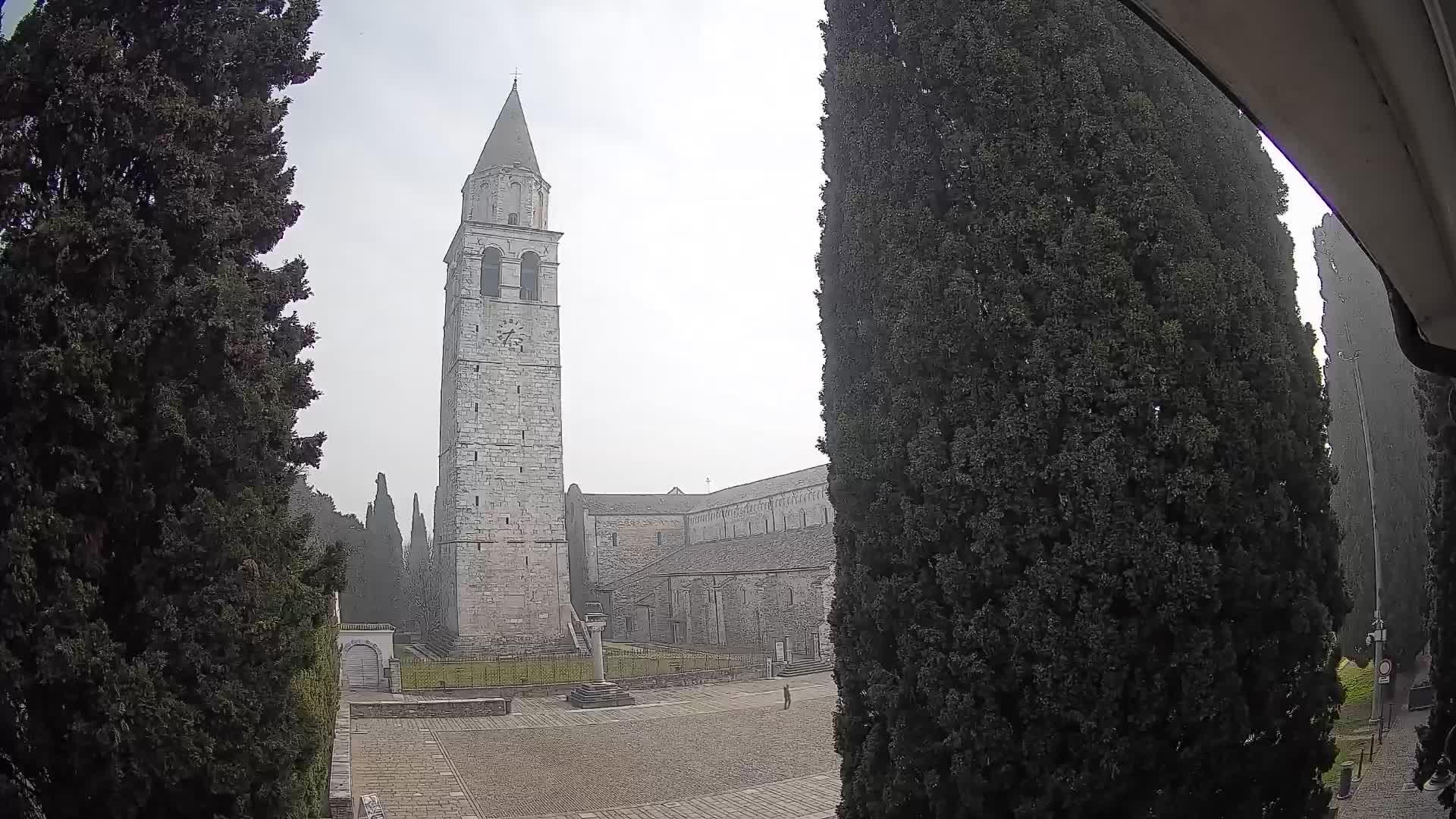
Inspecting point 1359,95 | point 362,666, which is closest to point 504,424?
point 362,666

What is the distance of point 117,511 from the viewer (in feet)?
16.9

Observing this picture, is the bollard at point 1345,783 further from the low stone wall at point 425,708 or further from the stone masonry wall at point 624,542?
the stone masonry wall at point 624,542

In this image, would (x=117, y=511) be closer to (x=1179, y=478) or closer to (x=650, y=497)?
(x=1179, y=478)

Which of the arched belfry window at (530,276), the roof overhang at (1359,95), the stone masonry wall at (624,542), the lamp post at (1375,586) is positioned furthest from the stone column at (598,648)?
the roof overhang at (1359,95)

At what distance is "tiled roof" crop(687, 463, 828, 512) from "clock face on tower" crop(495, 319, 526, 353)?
15155mm

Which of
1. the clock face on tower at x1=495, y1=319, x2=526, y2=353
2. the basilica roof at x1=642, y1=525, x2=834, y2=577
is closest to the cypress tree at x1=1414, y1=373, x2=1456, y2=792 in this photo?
the basilica roof at x1=642, y1=525, x2=834, y2=577

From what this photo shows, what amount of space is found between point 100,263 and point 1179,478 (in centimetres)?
686

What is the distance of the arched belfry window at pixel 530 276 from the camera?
124ft

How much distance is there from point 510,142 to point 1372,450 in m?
33.9

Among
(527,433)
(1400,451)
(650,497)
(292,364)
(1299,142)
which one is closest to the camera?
(1299,142)

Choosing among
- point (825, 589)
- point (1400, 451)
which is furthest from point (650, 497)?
point (1400, 451)

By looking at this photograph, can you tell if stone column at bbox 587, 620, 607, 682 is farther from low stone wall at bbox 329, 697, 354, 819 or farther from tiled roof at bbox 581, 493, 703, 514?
tiled roof at bbox 581, 493, 703, 514

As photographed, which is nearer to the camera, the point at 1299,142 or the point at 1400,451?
the point at 1299,142

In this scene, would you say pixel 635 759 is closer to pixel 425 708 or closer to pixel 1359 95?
pixel 425 708
